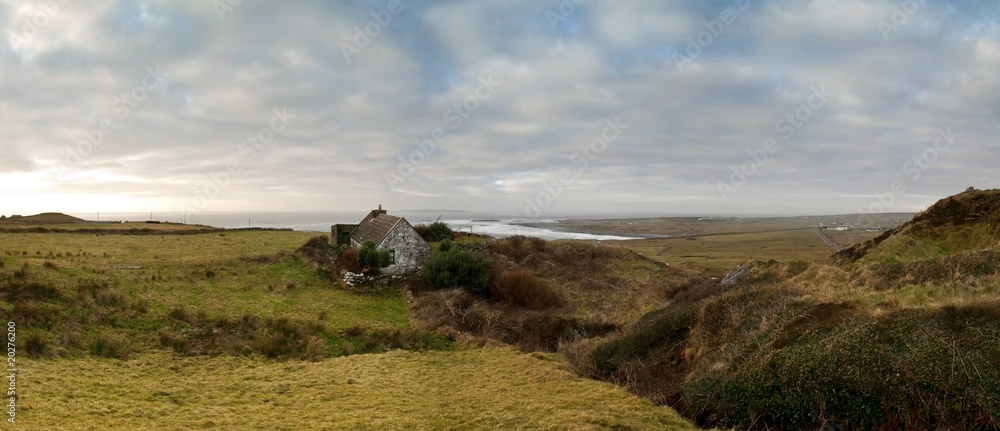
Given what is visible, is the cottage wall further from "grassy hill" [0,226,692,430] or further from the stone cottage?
"grassy hill" [0,226,692,430]

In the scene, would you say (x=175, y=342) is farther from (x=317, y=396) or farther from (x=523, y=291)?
(x=523, y=291)

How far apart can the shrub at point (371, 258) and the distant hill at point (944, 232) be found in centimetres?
2417

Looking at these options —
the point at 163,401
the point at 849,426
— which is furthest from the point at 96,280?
the point at 849,426

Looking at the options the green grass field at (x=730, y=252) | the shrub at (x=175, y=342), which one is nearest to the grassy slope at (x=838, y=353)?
the shrub at (x=175, y=342)

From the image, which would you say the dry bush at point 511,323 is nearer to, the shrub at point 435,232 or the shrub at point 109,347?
the shrub at point 109,347

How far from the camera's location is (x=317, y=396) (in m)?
11.9

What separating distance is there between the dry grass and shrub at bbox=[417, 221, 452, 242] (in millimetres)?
26125

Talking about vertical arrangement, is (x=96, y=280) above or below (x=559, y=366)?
above

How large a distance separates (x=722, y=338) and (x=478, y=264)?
16.6 metres

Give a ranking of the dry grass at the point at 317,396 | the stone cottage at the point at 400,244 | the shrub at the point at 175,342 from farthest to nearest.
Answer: the stone cottage at the point at 400,244
the shrub at the point at 175,342
the dry grass at the point at 317,396

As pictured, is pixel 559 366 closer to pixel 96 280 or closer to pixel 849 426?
pixel 849 426

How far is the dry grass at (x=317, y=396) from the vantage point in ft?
31.9

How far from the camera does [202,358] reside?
14.6m

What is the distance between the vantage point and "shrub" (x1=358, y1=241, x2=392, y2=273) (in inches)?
1118
